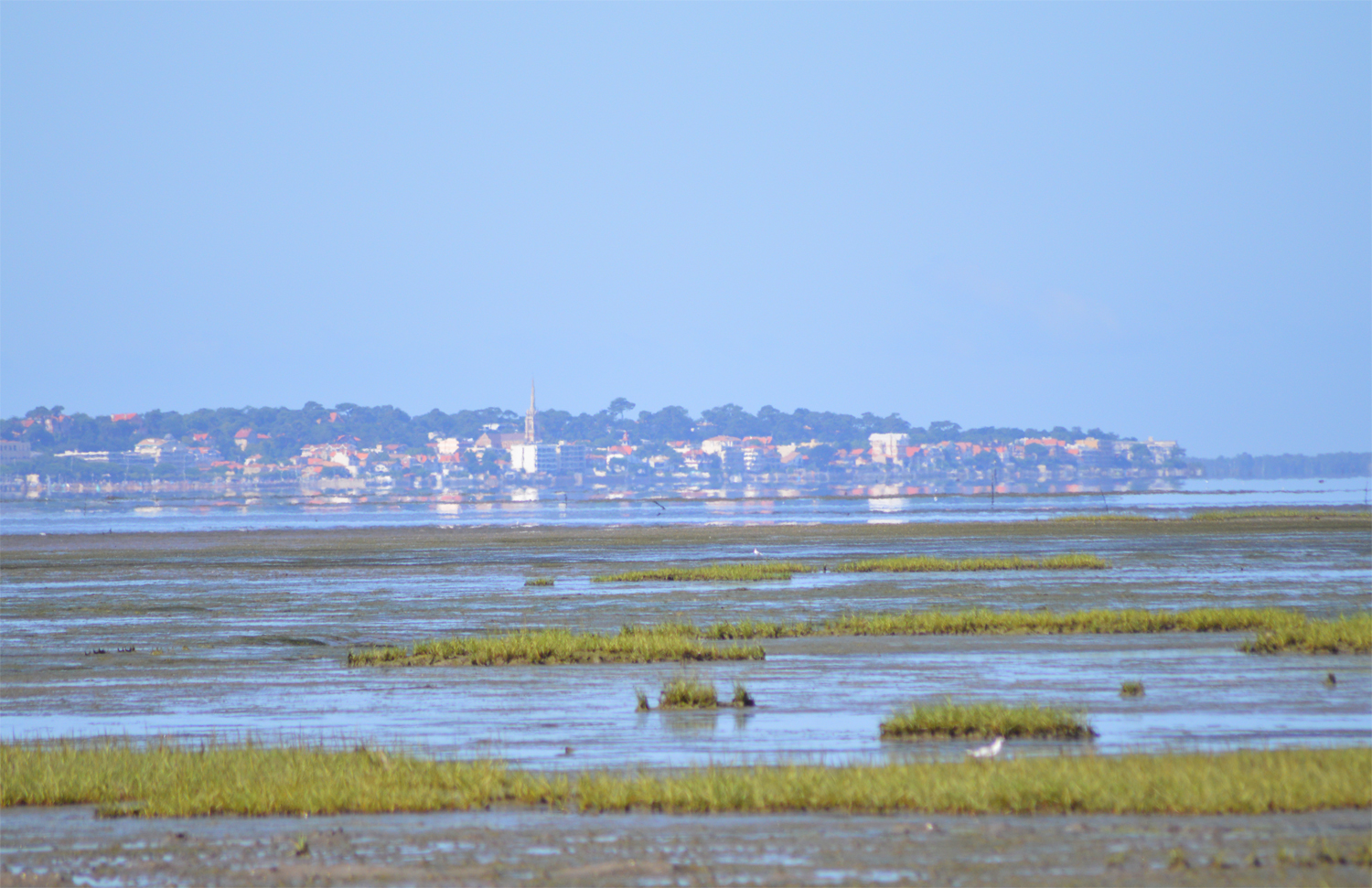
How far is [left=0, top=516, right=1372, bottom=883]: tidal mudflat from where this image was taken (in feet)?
36.4

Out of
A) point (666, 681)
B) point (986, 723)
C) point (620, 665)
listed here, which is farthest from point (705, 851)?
point (620, 665)

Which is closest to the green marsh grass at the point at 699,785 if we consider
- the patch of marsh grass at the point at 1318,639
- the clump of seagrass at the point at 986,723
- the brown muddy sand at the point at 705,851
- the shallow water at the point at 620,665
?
the brown muddy sand at the point at 705,851

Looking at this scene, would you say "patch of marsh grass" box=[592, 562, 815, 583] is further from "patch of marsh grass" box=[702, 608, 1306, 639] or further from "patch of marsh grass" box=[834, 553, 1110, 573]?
"patch of marsh grass" box=[702, 608, 1306, 639]

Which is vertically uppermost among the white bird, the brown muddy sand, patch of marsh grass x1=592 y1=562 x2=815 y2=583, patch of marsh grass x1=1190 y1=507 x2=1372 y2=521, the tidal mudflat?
the white bird

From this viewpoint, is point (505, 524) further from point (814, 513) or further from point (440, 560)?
point (440, 560)

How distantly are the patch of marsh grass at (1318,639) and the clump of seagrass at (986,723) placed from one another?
8707mm

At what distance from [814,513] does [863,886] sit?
103706mm

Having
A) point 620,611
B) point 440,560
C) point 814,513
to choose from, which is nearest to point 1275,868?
point 620,611

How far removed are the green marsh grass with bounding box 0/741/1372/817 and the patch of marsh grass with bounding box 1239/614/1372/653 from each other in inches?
412

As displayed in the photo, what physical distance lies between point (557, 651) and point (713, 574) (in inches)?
817

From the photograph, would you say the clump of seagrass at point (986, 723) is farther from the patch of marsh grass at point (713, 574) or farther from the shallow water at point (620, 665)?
the patch of marsh grass at point (713, 574)

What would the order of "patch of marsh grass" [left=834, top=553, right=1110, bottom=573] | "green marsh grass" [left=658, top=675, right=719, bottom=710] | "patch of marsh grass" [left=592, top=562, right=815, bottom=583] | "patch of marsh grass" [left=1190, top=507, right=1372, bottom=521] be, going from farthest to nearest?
1. "patch of marsh grass" [left=1190, top=507, right=1372, bottom=521]
2. "patch of marsh grass" [left=834, top=553, right=1110, bottom=573]
3. "patch of marsh grass" [left=592, top=562, right=815, bottom=583]
4. "green marsh grass" [left=658, top=675, right=719, bottom=710]

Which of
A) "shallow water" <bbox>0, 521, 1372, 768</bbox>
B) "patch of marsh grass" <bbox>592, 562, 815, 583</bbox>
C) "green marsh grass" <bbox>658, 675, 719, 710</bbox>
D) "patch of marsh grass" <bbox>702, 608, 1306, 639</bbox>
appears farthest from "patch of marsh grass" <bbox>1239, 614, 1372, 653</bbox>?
"patch of marsh grass" <bbox>592, 562, 815, 583</bbox>

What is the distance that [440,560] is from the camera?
195ft
